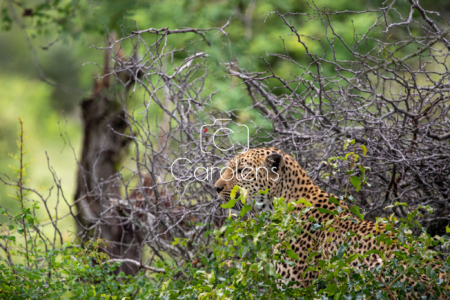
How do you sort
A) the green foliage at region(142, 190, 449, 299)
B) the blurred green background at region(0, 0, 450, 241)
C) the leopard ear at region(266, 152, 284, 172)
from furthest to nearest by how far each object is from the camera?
the blurred green background at region(0, 0, 450, 241) < the leopard ear at region(266, 152, 284, 172) < the green foliage at region(142, 190, 449, 299)

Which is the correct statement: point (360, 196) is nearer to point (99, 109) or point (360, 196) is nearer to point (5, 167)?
point (99, 109)

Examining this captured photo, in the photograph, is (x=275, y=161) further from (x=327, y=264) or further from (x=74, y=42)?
(x=74, y=42)

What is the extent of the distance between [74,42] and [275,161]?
3644 millimetres

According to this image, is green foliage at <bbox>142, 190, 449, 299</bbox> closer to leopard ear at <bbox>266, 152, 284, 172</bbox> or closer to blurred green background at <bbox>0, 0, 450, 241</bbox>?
leopard ear at <bbox>266, 152, 284, 172</bbox>

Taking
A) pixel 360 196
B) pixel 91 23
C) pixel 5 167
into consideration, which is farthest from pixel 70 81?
pixel 360 196

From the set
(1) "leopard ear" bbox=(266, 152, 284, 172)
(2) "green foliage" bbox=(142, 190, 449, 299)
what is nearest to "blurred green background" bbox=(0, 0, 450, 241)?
(1) "leopard ear" bbox=(266, 152, 284, 172)

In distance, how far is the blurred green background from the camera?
505cm

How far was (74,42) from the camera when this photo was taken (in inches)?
229

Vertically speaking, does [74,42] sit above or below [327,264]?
above

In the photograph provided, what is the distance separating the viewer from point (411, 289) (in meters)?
2.40

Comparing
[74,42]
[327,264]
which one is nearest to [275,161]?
[327,264]

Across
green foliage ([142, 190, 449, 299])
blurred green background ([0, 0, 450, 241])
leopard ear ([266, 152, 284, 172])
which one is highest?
blurred green background ([0, 0, 450, 241])

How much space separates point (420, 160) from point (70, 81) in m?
10.3

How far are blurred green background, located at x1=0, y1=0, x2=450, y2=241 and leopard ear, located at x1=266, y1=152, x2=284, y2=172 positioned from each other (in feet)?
3.42
